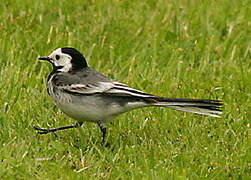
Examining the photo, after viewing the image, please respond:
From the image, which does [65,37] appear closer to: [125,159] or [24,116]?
[24,116]

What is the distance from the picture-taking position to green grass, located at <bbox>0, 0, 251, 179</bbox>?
6363 mm

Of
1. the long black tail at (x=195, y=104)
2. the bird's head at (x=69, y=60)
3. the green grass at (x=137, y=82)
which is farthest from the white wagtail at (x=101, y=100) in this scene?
the green grass at (x=137, y=82)

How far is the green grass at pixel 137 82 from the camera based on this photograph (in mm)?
6363

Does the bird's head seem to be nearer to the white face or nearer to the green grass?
the white face

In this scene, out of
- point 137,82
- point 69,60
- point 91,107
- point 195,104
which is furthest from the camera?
point 137,82

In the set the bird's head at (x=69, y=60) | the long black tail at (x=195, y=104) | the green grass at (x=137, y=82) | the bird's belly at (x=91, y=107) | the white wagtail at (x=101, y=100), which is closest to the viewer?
the green grass at (x=137, y=82)

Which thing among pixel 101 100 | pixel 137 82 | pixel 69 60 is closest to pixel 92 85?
pixel 101 100

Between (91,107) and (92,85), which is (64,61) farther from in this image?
(91,107)

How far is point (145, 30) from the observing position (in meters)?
10.2

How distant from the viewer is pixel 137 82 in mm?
8680

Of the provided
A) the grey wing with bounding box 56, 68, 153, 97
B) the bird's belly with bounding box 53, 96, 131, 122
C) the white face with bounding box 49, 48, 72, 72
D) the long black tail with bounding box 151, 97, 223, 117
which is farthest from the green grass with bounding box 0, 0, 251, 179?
the white face with bounding box 49, 48, 72, 72

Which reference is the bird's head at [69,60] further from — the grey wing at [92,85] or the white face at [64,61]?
the grey wing at [92,85]

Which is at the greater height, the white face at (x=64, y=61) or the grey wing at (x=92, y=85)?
the white face at (x=64, y=61)

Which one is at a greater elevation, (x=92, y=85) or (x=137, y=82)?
(x=92, y=85)
